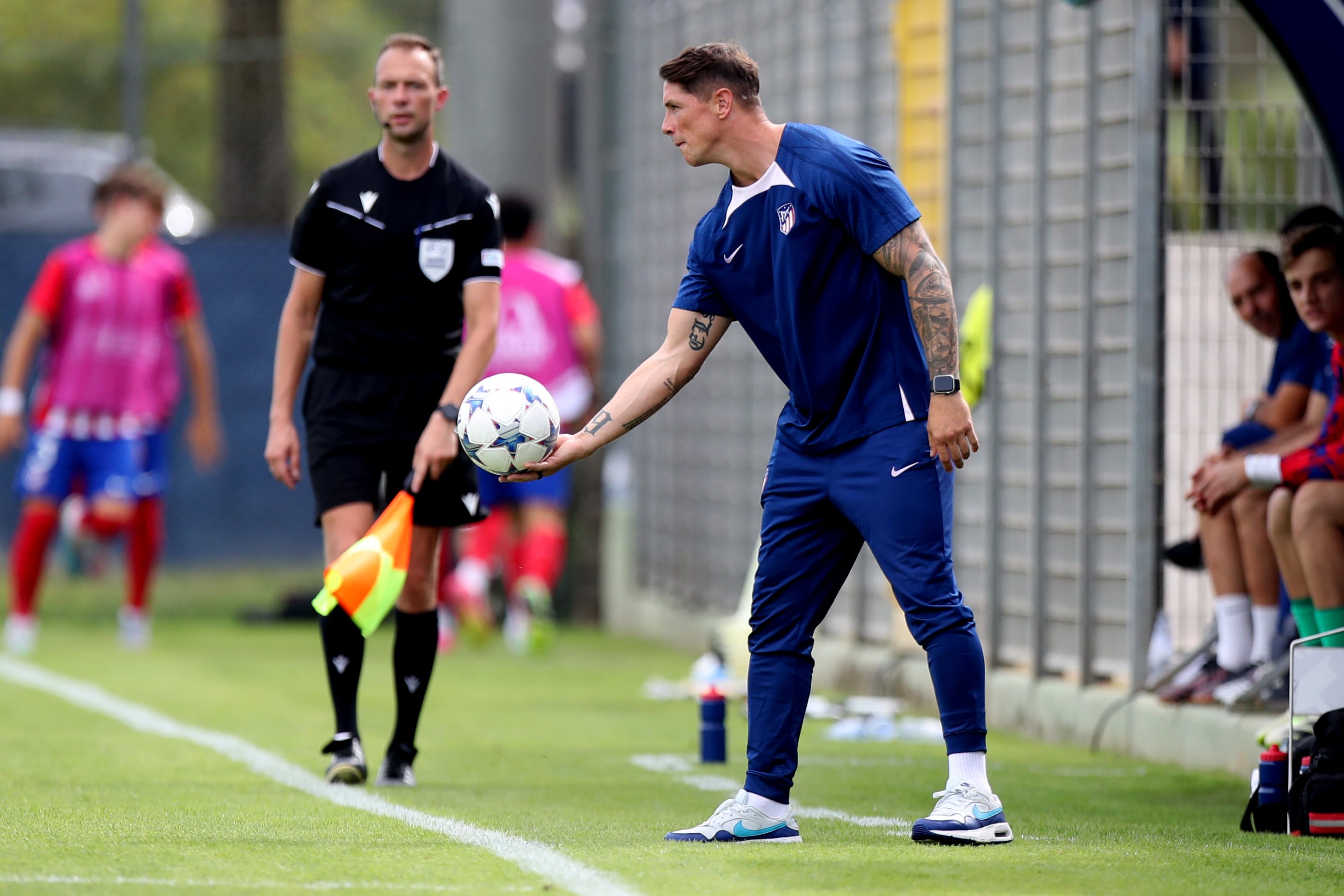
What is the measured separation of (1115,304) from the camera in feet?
29.7

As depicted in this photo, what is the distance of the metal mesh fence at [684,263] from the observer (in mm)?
11547

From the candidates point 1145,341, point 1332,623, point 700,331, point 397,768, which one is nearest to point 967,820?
point 700,331

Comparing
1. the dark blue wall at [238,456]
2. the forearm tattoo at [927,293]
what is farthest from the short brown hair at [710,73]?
the dark blue wall at [238,456]

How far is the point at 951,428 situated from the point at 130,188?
332 inches

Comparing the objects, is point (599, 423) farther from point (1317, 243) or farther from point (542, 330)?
point (542, 330)

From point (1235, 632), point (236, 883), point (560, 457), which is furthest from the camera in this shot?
point (1235, 632)

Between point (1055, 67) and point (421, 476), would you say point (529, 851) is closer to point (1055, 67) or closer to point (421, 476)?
point (421, 476)

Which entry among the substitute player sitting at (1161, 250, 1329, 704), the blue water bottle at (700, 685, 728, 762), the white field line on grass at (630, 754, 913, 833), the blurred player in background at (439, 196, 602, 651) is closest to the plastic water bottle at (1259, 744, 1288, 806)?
the white field line on grass at (630, 754, 913, 833)

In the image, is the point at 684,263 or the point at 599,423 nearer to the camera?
the point at 599,423

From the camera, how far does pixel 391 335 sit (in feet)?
24.4

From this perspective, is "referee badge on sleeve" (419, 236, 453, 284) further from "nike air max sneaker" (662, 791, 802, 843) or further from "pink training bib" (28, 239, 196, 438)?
"pink training bib" (28, 239, 196, 438)

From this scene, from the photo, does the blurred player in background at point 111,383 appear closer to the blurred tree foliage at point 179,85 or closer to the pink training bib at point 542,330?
the pink training bib at point 542,330

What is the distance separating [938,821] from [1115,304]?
3.89 meters

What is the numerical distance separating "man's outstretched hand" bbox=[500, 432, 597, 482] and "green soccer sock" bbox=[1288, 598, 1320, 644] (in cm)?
286
